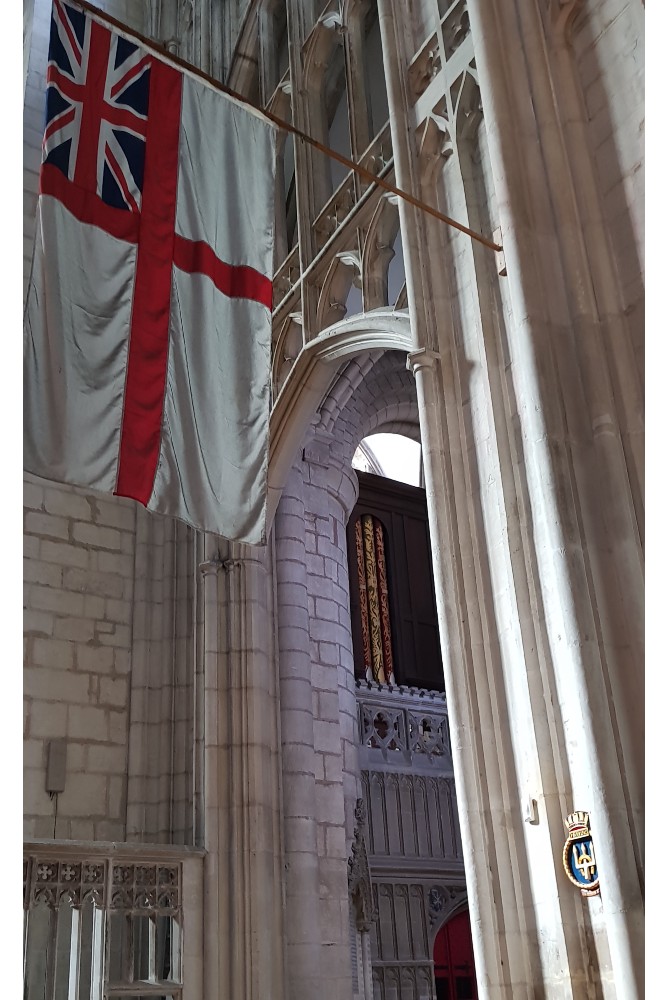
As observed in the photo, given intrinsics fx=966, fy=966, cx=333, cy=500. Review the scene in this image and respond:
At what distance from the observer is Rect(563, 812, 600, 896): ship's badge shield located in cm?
416

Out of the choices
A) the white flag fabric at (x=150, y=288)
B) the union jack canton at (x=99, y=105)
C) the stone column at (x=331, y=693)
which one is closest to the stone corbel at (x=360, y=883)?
the stone column at (x=331, y=693)

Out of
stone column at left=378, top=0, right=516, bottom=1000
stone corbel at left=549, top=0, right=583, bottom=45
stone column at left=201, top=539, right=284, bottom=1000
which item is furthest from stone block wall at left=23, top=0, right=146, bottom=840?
stone corbel at left=549, top=0, right=583, bottom=45

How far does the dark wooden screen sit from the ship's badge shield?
7824 millimetres

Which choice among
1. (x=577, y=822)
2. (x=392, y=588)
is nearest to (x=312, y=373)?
(x=577, y=822)

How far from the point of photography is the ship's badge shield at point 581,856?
164 inches

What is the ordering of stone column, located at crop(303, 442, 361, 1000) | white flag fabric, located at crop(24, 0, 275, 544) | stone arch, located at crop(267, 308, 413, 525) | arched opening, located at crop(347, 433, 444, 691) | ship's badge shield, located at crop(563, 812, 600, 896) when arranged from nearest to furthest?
ship's badge shield, located at crop(563, 812, 600, 896) < white flag fabric, located at crop(24, 0, 275, 544) < stone arch, located at crop(267, 308, 413, 525) < stone column, located at crop(303, 442, 361, 1000) < arched opening, located at crop(347, 433, 444, 691)

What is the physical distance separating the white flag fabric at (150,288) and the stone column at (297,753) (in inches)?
154

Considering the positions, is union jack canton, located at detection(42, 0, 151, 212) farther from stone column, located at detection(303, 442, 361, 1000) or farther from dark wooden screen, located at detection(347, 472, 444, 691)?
dark wooden screen, located at detection(347, 472, 444, 691)

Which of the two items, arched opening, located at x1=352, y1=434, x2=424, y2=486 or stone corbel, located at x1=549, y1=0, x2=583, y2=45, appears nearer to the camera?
stone corbel, located at x1=549, y1=0, x2=583, y2=45

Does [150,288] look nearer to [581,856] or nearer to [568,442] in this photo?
[568,442]

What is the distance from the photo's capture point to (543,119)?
203 inches

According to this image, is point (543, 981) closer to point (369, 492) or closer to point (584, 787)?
point (584, 787)

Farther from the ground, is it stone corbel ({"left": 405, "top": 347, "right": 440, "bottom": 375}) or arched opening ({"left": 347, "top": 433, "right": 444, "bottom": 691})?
arched opening ({"left": 347, "top": 433, "right": 444, "bottom": 691})
